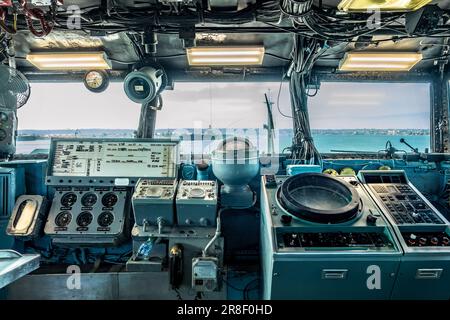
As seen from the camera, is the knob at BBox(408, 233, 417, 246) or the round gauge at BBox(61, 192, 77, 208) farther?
the round gauge at BBox(61, 192, 77, 208)

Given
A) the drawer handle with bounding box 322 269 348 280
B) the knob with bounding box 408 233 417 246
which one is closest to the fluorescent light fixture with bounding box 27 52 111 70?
the drawer handle with bounding box 322 269 348 280

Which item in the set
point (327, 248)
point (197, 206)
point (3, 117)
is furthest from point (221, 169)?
point (3, 117)

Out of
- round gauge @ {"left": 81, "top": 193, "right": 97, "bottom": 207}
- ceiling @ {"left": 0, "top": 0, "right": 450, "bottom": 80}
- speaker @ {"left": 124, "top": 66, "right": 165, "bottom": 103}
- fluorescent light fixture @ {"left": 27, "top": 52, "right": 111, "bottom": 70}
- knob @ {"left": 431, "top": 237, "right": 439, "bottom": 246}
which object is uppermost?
ceiling @ {"left": 0, "top": 0, "right": 450, "bottom": 80}

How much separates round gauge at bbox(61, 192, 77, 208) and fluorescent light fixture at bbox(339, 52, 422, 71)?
349 centimetres

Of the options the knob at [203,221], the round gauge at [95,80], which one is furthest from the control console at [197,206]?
the round gauge at [95,80]

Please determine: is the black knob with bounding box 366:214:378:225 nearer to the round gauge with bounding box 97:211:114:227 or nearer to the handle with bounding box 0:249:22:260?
the round gauge with bounding box 97:211:114:227

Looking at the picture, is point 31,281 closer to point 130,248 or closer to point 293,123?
point 130,248

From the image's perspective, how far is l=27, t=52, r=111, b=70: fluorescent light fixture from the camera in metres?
3.27

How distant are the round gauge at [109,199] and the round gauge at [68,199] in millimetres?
292

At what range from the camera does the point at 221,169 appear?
2316 mm

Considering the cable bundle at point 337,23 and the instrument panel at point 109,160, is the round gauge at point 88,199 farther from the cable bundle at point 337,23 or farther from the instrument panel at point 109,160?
the cable bundle at point 337,23

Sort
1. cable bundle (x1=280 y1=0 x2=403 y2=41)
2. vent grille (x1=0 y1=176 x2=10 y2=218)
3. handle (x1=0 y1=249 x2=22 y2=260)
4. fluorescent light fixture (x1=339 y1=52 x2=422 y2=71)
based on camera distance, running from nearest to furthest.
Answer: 1. handle (x1=0 y1=249 x2=22 y2=260)
2. cable bundle (x1=280 y1=0 x2=403 y2=41)
3. vent grille (x1=0 y1=176 x2=10 y2=218)
4. fluorescent light fixture (x1=339 y1=52 x2=422 y2=71)

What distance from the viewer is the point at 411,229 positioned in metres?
1.74
